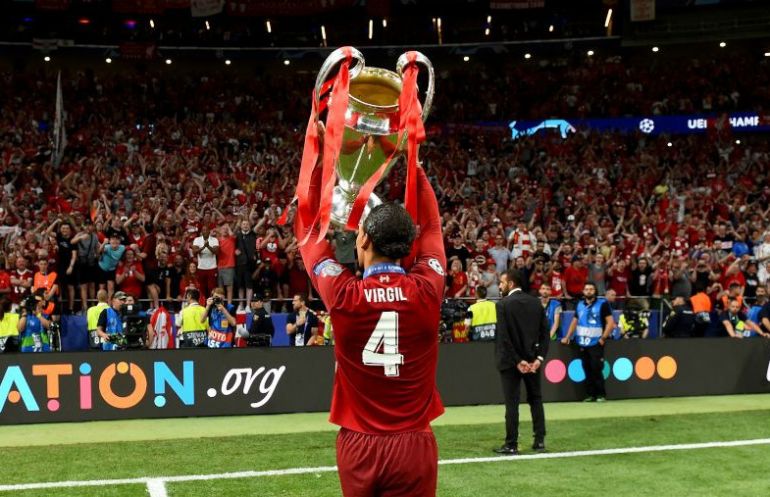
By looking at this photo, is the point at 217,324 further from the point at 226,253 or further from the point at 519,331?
the point at 519,331

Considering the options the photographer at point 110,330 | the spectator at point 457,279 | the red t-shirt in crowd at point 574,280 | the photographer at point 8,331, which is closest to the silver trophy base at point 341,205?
the photographer at point 110,330

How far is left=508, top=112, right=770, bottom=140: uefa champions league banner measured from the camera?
3134 cm

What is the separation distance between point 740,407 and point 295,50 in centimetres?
2480

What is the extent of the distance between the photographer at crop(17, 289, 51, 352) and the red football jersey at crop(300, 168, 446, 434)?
11120 mm

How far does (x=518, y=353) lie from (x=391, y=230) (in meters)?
6.62

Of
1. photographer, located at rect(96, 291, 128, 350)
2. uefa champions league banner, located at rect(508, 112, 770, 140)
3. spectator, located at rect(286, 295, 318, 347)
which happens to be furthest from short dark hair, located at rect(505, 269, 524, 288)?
uefa champions league banner, located at rect(508, 112, 770, 140)

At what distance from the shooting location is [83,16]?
110 feet

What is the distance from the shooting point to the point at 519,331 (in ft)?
33.1

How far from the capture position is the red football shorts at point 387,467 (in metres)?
3.70

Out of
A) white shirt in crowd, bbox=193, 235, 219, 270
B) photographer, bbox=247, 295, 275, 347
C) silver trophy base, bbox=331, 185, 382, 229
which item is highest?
silver trophy base, bbox=331, 185, 382, 229

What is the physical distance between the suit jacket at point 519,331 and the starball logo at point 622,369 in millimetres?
3818

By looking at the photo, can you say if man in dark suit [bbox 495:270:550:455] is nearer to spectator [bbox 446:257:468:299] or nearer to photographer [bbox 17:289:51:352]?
spectator [bbox 446:257:468:299]

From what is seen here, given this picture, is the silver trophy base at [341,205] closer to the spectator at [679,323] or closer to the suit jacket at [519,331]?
the suit jacket at [519,331]

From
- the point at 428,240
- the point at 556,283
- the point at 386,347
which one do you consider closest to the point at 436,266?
the point at 428,240
